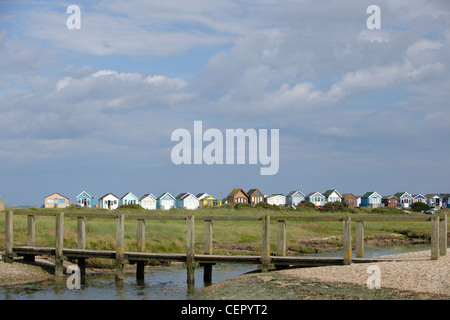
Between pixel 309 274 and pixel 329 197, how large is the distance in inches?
4376

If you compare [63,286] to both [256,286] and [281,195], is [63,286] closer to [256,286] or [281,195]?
[256,286]

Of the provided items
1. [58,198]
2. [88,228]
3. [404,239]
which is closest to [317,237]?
[404,239]

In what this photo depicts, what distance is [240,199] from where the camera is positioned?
116938mm

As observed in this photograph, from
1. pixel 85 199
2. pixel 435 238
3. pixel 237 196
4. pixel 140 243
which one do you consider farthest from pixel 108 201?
pixel 435 238

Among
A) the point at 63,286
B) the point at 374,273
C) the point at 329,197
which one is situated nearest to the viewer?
the point at 374,273

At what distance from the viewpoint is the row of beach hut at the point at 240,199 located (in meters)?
114

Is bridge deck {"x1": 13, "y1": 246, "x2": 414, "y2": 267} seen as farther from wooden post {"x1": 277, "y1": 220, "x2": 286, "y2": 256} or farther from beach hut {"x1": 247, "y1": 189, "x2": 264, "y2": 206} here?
beach hut {"x1": 247, "y1": 189, "x2": 264, "y2": 206}

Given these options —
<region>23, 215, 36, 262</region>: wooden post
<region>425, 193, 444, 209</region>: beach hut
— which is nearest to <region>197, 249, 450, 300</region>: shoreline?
<region>23, 215, 36, 262</region>: wooden post

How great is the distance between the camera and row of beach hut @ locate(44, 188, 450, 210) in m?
114

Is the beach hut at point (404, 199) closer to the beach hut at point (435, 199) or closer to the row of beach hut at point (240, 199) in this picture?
the row of beach hut at point (240, 199)

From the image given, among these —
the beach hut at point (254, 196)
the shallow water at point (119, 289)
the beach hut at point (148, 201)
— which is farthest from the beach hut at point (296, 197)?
the shallow water at point (119, 289)

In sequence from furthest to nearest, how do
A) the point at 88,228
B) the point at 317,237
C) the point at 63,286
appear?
the point at 317,237, the point at 88,228, the point at 63,286
